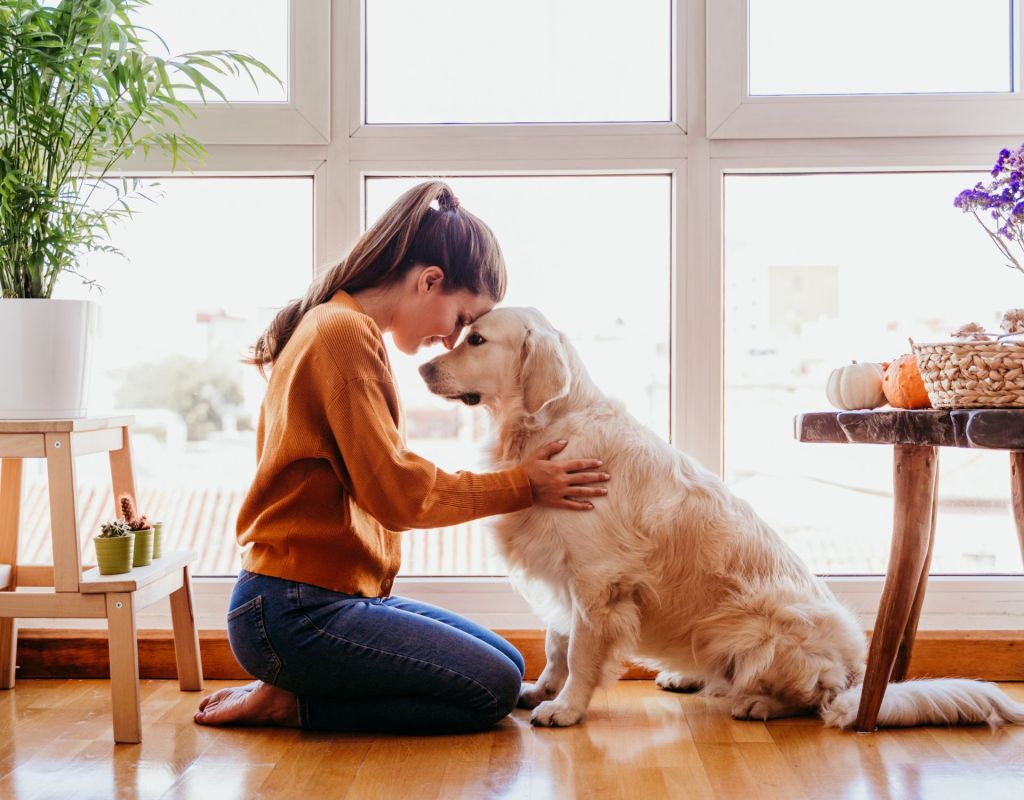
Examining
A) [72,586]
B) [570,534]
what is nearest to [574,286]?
[570,534]

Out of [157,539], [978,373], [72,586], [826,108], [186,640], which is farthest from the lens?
[826,108]

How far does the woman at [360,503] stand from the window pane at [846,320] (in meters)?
0.81

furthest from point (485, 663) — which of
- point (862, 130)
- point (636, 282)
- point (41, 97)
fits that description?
point (862, 130)

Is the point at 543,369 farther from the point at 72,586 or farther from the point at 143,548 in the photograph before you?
the point at 72,586

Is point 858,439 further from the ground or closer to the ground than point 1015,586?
further from the ground

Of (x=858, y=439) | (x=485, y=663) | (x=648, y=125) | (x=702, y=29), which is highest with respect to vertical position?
(x=702, y=29)

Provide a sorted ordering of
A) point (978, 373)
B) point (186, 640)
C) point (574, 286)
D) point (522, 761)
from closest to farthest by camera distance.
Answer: point (978, 373) < point (522, 761) < point (186, 640) < point (574, 286)

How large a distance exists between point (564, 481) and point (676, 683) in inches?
28.4

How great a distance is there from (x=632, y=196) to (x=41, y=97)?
1503mm

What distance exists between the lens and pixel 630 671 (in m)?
2.54

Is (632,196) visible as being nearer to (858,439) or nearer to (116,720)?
(858,439)

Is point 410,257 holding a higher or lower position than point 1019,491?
higher

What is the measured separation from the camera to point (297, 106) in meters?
2.60

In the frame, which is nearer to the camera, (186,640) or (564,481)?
(564,481)
